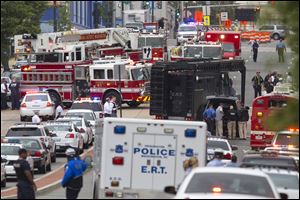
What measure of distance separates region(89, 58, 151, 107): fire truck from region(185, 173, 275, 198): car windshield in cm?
3868

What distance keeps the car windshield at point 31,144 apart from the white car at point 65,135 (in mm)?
4897

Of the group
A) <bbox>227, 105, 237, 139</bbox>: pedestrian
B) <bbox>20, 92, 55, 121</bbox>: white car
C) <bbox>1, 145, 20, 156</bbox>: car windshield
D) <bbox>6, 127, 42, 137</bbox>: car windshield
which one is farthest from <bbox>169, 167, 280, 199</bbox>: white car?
<bbox>20, 92, 55, 121</bbox>: white car

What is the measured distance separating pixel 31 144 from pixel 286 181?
14.8 metres

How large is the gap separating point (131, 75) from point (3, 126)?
30.2 ft

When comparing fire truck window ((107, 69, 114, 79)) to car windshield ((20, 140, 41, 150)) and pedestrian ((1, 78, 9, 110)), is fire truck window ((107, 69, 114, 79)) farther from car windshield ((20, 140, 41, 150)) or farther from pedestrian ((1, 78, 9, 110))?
car windshield ((20, 140, 41, 150))

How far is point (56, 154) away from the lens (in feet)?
137

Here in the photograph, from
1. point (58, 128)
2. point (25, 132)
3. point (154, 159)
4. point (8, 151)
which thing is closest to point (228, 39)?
point (58, 128)

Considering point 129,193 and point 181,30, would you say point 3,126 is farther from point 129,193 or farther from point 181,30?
point 181,30

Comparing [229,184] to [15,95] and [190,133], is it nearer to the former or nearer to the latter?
[190,133]

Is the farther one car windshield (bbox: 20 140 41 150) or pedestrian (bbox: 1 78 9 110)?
pedestrian (bbox: 1 78 9 110)

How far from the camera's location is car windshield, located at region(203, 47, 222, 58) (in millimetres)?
64438

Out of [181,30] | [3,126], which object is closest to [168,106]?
[3,126]

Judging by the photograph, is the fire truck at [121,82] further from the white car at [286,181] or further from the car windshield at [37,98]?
the white car at [286,181]

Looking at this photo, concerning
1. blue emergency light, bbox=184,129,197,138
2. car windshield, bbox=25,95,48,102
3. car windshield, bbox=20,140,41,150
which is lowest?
car windshield, bbox=20,140,41,150
